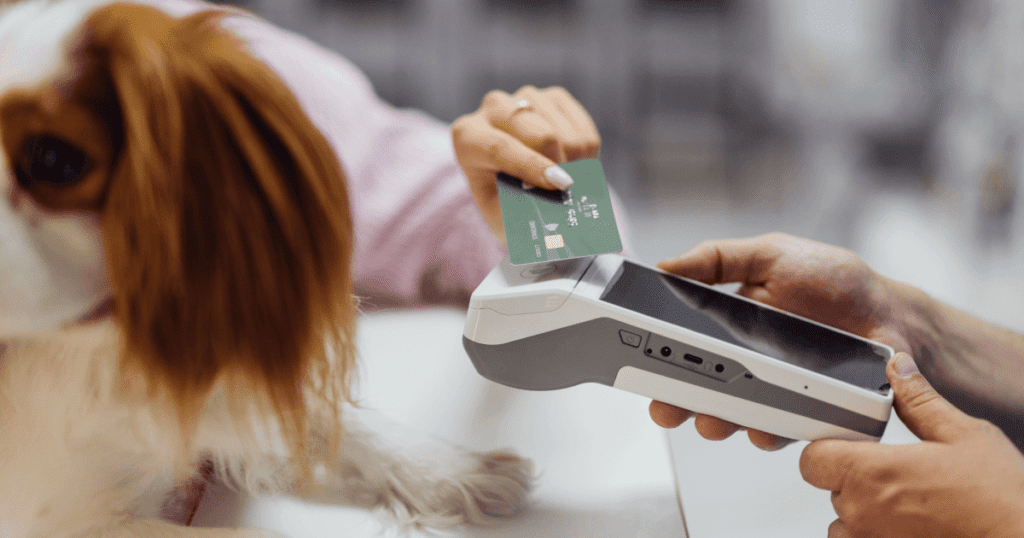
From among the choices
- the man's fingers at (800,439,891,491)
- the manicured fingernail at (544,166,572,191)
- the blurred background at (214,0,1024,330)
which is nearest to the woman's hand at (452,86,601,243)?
the manicured fingernail at (544,166,572,191)

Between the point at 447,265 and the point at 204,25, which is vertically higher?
the point at 204,25

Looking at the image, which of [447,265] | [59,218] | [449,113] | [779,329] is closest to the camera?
[59,218]

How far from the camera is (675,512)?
432 mm

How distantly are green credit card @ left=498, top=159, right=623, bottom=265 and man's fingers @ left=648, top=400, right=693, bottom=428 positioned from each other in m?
0.11

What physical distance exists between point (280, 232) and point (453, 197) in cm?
36

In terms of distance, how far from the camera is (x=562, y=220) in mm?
396

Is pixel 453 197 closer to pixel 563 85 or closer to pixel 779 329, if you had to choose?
pixel 563 85

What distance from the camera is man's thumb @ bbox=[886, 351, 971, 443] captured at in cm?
38

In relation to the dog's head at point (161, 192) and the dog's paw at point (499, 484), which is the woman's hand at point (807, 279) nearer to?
the dog's paw at point (499, 484)

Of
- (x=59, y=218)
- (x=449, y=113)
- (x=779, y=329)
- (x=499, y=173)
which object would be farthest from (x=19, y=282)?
(x=449, y=113)

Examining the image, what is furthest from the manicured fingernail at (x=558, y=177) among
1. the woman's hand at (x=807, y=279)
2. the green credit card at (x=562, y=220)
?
the woman's hand at (x=807, y=279)

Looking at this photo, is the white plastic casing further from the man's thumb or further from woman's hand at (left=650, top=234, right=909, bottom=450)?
woman's hand at (left=650, top=234, right=909, bottom=450)

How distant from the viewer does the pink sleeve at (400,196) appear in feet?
2.02

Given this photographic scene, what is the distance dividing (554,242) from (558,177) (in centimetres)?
6
